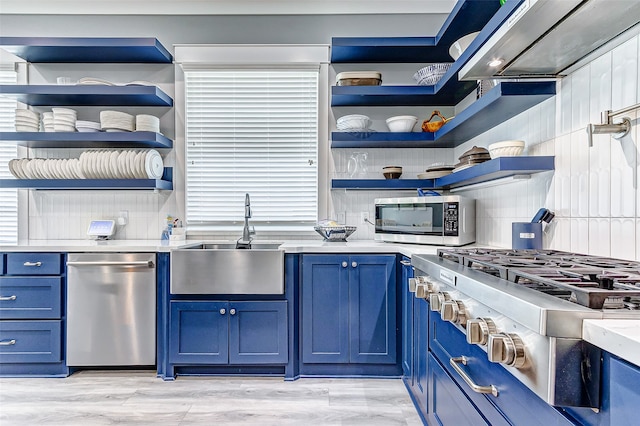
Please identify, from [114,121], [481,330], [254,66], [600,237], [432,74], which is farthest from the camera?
[254,66]

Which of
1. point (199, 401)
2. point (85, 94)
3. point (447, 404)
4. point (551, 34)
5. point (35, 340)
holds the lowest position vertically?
point (199, 401)

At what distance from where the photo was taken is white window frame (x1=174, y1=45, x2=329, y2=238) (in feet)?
9.82

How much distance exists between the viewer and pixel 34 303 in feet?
7.93

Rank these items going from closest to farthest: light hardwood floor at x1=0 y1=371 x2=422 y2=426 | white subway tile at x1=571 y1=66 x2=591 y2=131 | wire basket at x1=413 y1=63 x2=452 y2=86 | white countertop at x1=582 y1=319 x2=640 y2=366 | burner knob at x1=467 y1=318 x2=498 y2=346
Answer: white countertop at x1=582 y1=319 x2=640 y2=366 → burner knob at x1=467 y1=318 x2=498 y2=346 → white subway tile at x1=571 y1=66 x2=591 y2=131 → light hardwood floor at x1=0 y1=371 x2=422 y2=426 → wire basket at x1=413 y1=63 x2=452 y2=86

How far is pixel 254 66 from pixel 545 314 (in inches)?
113

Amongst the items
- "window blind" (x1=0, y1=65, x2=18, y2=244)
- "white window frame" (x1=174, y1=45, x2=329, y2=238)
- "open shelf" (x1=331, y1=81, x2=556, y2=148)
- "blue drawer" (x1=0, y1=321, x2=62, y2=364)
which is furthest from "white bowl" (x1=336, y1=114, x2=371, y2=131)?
"window blind" (x1=0, y1=65, x2=18, y2=244)

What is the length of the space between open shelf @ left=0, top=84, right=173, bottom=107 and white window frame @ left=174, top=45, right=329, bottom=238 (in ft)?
0.98

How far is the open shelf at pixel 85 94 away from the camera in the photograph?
269 centimetres

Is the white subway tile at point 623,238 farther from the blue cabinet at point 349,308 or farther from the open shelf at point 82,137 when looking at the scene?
the open shelf at point 82,137

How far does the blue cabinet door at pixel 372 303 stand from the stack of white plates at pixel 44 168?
7.53 feet

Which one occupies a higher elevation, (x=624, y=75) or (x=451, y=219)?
(x=624, y=75)

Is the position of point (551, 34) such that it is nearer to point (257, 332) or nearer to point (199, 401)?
point (257, 332)

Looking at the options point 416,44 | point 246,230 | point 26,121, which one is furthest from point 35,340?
point 416,44

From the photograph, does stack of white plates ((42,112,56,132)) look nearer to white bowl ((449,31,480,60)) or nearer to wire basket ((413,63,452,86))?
wire basket ((413,63,452,86))
